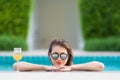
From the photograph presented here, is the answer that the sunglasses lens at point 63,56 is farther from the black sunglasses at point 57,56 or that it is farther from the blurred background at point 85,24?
the blurred background at point 85,24

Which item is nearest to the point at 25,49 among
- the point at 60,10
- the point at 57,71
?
the point at 60,10

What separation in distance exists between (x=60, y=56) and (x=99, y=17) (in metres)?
9.05

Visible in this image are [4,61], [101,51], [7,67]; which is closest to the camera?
[7,67]

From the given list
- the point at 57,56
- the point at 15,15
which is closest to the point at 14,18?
the point at 15,15

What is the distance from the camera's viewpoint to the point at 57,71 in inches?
211

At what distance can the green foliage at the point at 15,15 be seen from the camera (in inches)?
556

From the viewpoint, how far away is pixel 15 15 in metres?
14.2

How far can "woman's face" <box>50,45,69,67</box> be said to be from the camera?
5.32 meters

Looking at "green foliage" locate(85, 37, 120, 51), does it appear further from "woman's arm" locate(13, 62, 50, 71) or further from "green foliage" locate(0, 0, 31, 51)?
"woman's arm" locate(13, 62, 50, 71)

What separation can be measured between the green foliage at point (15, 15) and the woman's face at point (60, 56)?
887 cm

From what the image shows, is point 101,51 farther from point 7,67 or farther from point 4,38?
point 7,67

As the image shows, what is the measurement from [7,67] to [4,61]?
75cm

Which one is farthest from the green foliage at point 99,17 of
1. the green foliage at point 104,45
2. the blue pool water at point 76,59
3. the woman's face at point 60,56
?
the woman's face at point 60,56

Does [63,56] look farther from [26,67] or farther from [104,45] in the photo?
[104,45]
